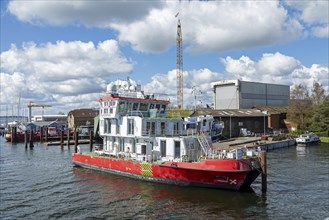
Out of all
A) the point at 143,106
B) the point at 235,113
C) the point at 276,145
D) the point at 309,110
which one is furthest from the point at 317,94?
the point at 143,106

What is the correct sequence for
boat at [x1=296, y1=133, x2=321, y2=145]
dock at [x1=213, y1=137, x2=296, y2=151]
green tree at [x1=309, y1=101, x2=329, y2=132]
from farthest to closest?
green tree at [x1=309, y1=101, x2=329, y2=132]
boat at [x1=296, y1=133, x2=321, y2=145]
dock at [x1=213, y1=137, x2=296, y2=151]

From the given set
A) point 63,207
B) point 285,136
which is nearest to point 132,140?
point 63,207

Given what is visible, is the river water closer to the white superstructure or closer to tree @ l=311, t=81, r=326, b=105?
the white superstructure

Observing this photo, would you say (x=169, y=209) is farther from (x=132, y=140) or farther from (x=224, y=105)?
(x=224, y=105)

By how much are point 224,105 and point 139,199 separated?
6980cm

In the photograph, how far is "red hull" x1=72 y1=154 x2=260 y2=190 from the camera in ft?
78.8

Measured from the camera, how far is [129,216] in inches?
802

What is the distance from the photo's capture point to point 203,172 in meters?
24.9

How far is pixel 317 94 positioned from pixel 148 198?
2905 inches

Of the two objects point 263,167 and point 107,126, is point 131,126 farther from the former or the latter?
point 263,167

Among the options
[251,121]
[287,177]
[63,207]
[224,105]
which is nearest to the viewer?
[63,207]

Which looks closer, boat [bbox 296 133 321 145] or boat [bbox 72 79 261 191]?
boat [bbox 72 79 261 191]

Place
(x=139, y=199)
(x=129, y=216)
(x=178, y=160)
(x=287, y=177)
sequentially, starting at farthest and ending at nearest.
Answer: (x=287, y=177) < (x=178, y=160) < (x=139, y=199) < (x=129, y=216)

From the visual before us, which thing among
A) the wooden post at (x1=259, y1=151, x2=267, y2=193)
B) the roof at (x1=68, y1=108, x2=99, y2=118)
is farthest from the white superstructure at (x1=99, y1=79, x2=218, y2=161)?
the roof at (x1=68, y1=108, x2=99, y2=118)
